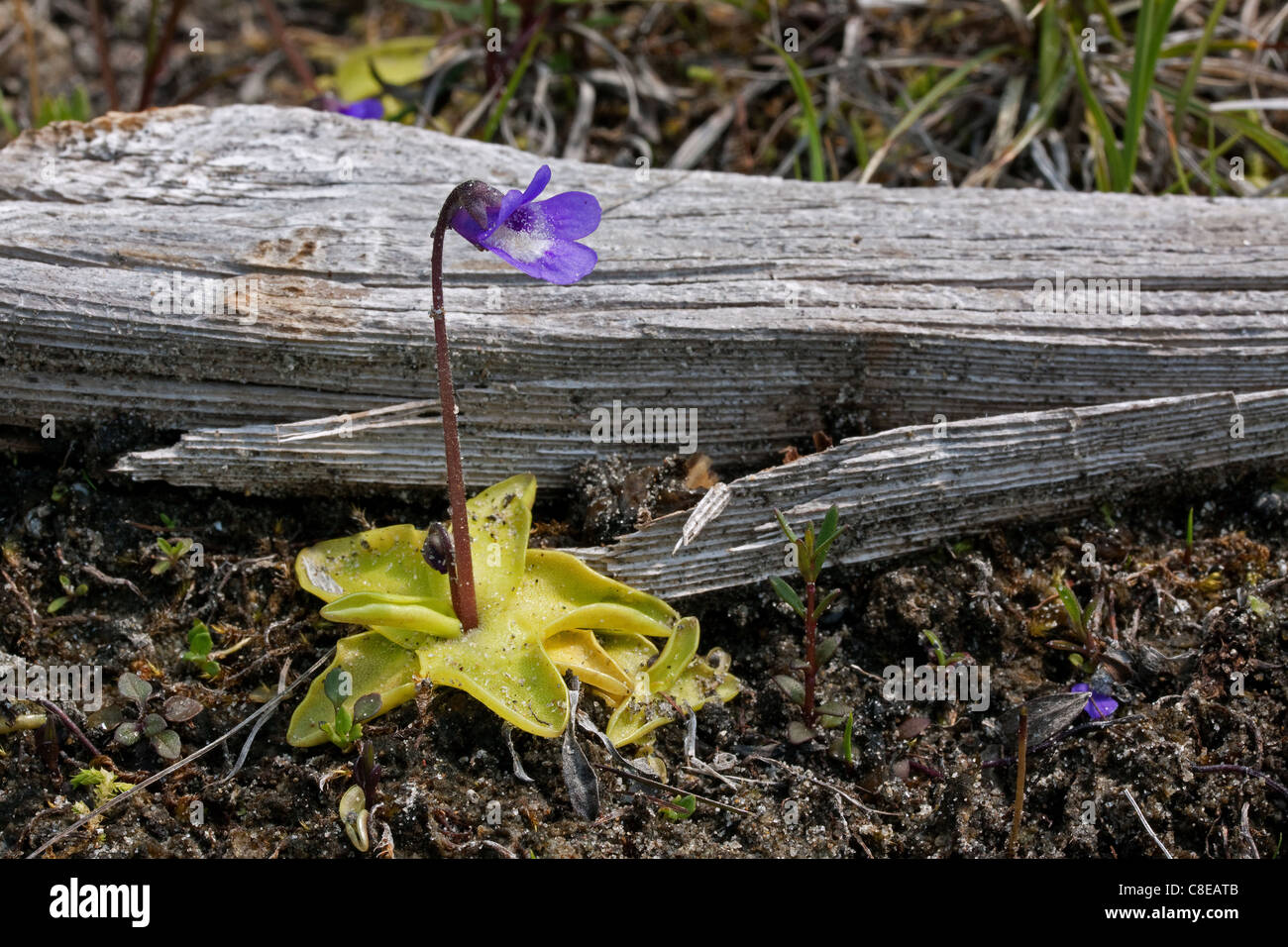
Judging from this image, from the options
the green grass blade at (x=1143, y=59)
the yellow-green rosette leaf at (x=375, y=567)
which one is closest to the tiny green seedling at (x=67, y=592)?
the yellow-green rosette leaf at (x=375, y=567)

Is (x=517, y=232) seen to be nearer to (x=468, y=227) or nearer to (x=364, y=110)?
(x=468, y=227)

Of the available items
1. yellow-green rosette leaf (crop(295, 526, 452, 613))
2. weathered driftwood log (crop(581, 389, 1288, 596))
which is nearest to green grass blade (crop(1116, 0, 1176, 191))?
weathered driftwood log (crop(581, 389, 1288, 596))

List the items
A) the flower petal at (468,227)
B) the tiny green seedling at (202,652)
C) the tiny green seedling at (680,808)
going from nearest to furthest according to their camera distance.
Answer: the flower petal at (468,227)
the tiny green seedling at (680,808)
the tiny green seedling at (202,652)

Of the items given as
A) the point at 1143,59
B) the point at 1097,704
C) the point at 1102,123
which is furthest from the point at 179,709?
the point at 1143,59

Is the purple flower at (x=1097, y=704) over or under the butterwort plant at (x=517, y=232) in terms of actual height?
under

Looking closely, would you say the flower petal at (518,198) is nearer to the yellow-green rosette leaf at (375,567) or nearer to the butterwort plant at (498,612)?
the butterwort plant at (498,612)

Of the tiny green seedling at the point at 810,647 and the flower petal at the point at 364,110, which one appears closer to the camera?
the tiny green seedling at the point at 810,647

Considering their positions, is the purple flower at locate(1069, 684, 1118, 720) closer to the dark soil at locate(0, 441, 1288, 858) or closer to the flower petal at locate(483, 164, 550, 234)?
the dark soil at locate(0, 441, 1288, 858)
